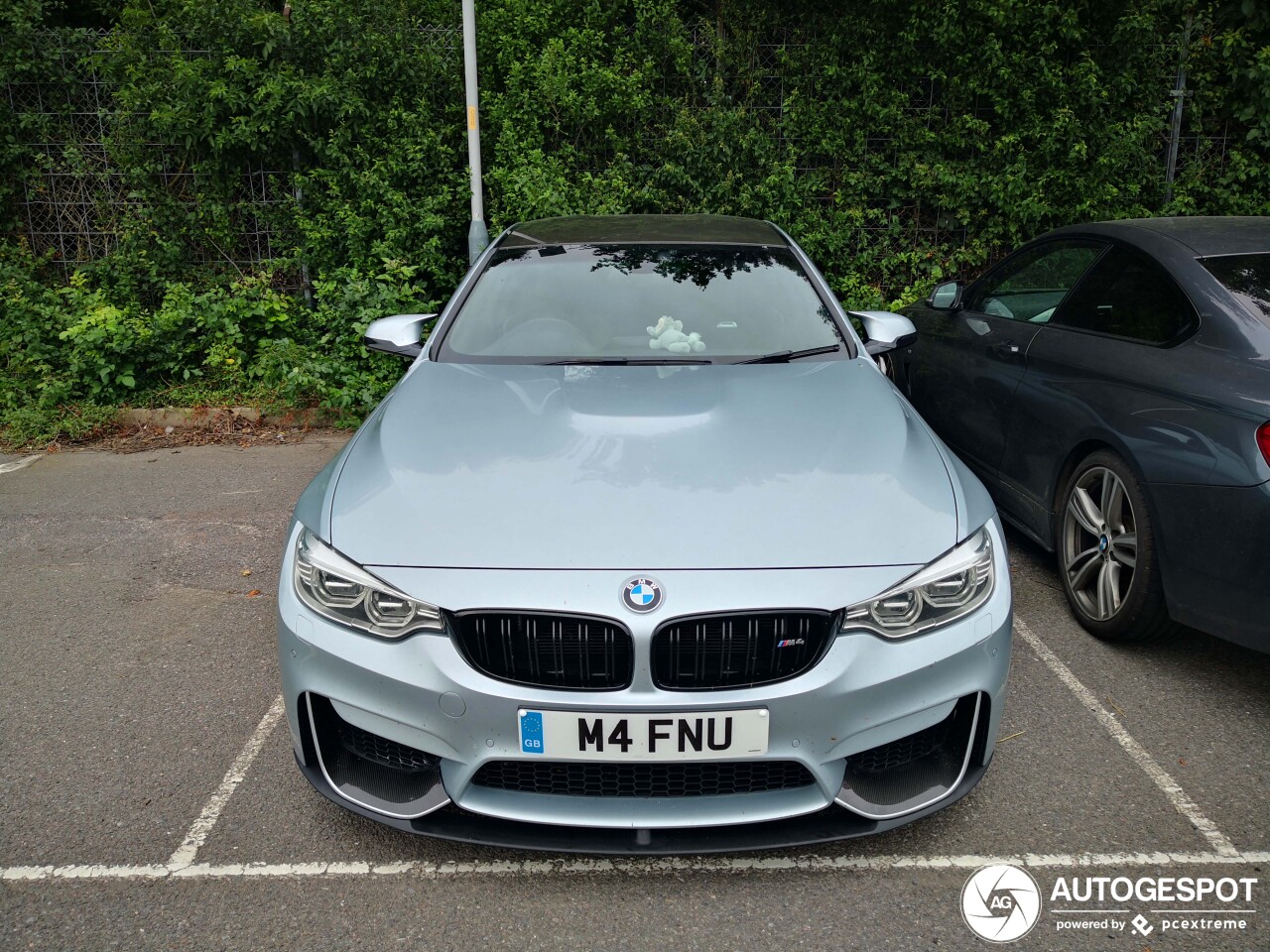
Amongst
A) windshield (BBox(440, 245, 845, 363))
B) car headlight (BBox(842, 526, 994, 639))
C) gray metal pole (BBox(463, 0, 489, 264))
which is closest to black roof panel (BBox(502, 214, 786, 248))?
windshield (BBox(440, 245, 845, 363))

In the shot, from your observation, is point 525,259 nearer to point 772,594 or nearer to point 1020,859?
point 772,594

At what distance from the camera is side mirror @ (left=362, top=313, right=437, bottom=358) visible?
12.3 feet

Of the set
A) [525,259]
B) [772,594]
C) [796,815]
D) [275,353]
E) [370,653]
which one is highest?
[525,259]

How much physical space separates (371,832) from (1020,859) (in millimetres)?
1692

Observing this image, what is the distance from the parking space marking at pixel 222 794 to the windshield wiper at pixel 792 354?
2002 millimetres

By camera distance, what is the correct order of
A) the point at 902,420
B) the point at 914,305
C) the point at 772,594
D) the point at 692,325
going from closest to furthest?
1. the point at 772,594
2. the point at 902,420
3. the point at 692,325
4. the point at 914,305

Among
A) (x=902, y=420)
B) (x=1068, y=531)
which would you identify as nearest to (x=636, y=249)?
(x=902, y=420)

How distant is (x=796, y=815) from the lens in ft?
7.28

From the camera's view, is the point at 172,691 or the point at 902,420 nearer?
the point at 902,420

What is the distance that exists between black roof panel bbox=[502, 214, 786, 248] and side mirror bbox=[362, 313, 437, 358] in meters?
0.62

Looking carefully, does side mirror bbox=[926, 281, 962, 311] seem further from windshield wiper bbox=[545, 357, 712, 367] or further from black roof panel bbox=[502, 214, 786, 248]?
windshield wiper bbox=[545, 357, 712, 367]

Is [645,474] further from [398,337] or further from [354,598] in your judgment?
[398,337]

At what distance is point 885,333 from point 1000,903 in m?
2.15

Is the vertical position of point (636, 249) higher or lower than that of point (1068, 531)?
higher
